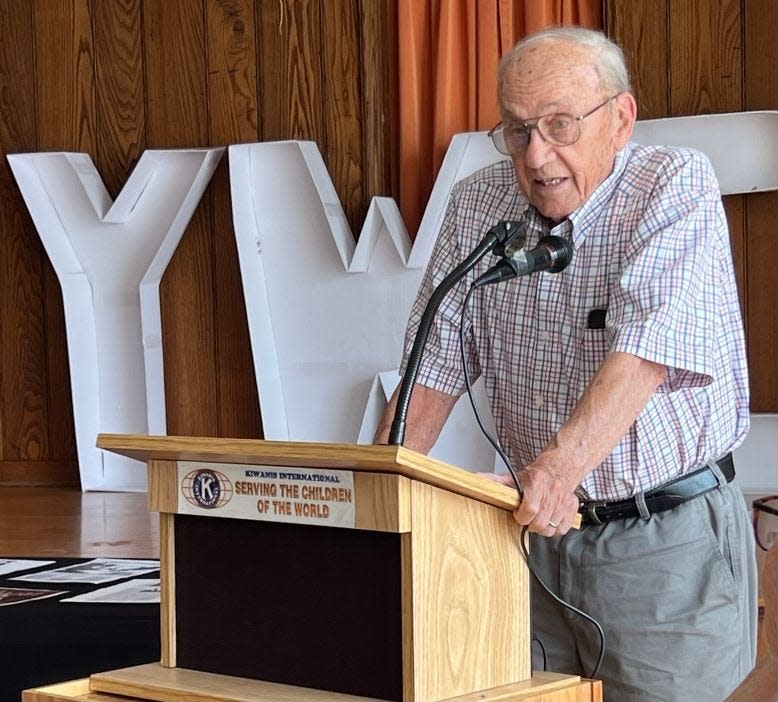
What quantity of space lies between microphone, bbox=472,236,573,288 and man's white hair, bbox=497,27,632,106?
0.42 meters

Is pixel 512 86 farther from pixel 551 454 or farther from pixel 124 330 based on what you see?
pixel 124 330

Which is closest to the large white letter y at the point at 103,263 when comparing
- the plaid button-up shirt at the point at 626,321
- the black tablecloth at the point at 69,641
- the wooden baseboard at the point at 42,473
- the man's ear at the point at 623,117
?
the wooden baseboard at the point at 42,473

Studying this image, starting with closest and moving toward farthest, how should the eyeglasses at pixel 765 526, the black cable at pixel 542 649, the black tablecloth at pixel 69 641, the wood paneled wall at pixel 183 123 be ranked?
the eyeglasses at pixel 765 526, the black cable at pixel 542 649, the black tablecloth at pixel 69 641, the wood paneled wall at pixel 183 123

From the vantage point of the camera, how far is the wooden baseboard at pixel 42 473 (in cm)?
510

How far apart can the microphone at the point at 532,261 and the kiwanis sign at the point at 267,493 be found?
0.29m

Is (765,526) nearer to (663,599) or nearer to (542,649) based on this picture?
(663,599)

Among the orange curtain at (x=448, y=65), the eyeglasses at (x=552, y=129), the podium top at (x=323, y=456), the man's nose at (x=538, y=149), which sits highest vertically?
the orange curtain at (x=448, y=65)

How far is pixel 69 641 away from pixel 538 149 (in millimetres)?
1216

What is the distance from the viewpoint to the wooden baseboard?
5.10 m

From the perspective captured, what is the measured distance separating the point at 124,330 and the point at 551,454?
3547mm

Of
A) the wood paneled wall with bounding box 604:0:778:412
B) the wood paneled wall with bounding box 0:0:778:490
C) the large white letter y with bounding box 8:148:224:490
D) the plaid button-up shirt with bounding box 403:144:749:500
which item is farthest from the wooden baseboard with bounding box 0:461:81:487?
the plaid button-up shirt with bounding box 403:144:749:500

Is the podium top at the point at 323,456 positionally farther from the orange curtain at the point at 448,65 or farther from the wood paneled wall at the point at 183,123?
the wood paneled wall at the point at 183,123

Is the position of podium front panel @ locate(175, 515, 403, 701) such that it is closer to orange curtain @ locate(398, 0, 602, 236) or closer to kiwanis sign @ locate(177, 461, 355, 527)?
kiwanis sign @ locate(177, 461, 355, 527)

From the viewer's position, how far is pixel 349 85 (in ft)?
15.5
